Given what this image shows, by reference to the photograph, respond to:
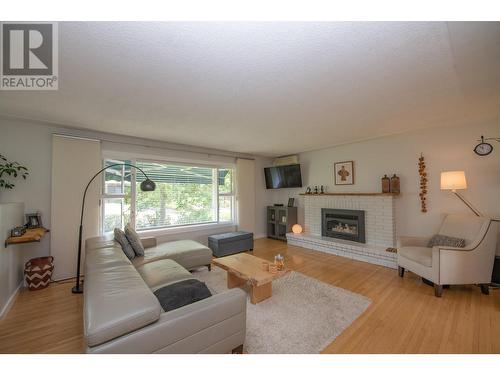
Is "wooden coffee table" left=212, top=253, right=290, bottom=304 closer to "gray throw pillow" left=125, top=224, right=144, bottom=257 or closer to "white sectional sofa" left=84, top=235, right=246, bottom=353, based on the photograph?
"white sectional sofa" left=84, top=235, right=246, bottom=353

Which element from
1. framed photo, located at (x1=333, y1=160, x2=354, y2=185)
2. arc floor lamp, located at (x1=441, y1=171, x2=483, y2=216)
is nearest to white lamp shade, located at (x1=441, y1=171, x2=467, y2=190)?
arc floor lamp, located at (x1=441, y1=171, x2=483, y2=216)

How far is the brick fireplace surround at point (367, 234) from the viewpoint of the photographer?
3.55 m

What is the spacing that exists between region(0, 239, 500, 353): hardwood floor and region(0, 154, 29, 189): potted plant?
1408 millimetres

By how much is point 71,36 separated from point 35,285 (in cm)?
306

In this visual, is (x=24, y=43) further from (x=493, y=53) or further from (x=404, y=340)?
(x=404, y=340)

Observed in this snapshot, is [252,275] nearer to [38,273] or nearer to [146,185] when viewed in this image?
[146,185]

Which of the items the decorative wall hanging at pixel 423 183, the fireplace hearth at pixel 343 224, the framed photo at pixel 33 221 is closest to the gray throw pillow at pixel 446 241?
the decorative wall hanging at pixel 423 183

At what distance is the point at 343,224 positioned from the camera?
435cm

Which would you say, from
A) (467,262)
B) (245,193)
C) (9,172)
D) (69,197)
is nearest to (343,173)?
(245,193)

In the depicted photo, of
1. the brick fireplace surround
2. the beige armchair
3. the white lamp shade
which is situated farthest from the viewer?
the brick fireplace surround

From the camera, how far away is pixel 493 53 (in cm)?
145

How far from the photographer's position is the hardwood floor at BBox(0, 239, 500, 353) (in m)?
1.60

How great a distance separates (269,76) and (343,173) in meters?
3.37

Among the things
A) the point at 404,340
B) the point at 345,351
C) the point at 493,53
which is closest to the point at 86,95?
the point at 345,351
